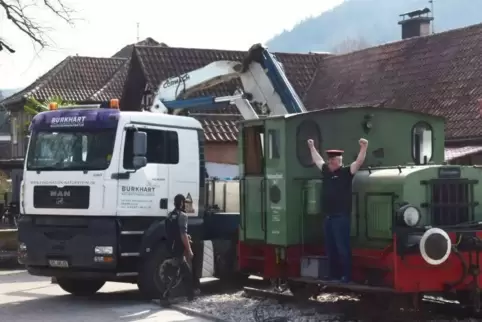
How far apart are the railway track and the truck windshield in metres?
3.39

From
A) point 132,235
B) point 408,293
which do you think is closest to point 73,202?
point 132,235

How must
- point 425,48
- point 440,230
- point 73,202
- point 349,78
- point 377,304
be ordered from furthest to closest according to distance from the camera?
point 349,78, point 425,48, point 73,202, point 377,304, point 440,230

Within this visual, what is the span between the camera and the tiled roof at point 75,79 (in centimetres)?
4909

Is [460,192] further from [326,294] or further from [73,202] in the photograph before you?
[73,202]

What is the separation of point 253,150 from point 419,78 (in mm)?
17224

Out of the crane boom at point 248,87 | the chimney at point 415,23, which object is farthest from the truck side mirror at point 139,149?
the chimney at point 415,23

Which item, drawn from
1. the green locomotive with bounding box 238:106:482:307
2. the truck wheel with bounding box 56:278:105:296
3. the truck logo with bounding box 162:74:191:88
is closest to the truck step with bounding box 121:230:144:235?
the green locomotive with bounding box 238:106:482:307

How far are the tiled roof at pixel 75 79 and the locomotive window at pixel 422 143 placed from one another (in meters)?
35.5

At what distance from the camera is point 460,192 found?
11023mm

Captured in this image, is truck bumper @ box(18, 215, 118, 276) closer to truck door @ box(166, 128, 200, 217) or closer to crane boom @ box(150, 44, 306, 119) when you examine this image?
truck door @ box(166, 128, 200, 217)

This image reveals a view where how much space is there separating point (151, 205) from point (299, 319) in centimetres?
350

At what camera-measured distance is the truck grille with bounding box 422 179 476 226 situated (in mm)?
10812

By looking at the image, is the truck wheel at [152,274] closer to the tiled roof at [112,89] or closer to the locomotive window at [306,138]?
the locomotive window at [306,138]

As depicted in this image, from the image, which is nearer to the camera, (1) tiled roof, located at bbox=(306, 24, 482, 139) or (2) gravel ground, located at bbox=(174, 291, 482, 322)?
(2) gravel ground, located at bbox=(174, 291, 482, 322)
